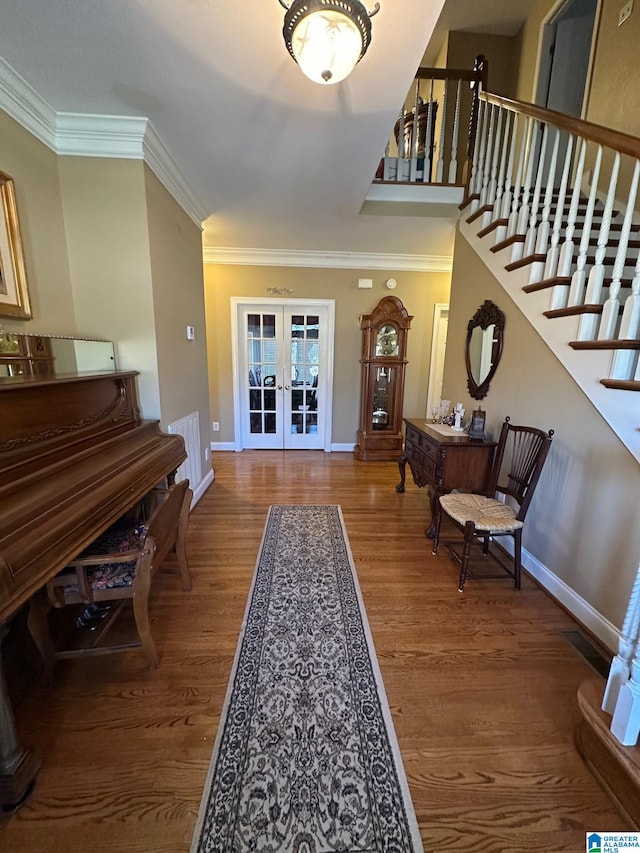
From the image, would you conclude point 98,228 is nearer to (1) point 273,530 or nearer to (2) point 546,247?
(1) point 273,530

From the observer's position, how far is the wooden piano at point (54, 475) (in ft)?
3.26

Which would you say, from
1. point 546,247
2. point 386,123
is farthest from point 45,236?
point 546,247

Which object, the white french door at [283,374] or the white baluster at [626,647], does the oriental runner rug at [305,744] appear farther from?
the white french door at [283,374]

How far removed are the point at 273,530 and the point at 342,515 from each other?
62 cm

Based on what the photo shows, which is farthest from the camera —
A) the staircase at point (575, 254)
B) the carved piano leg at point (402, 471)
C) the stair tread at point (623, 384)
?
the carved piano leg at point (402, 471)

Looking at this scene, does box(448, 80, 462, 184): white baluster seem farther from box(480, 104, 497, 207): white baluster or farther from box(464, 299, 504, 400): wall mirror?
box(464, 299, 504, 400): wall mirror

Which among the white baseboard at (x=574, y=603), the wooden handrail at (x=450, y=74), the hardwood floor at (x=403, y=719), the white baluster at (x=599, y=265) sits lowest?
the hardwood floor at (x=403, y=719)

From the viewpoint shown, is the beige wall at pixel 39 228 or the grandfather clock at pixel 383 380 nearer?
the beige wall at pixel 39 228

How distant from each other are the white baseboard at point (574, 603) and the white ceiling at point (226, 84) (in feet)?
8.98

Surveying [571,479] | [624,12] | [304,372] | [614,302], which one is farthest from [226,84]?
[624,12]

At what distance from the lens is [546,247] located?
214 cm

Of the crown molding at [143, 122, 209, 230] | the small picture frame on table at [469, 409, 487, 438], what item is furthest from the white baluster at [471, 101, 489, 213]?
the crown molding at [143, 122, 209, 230]

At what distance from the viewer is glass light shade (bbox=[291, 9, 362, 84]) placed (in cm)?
117

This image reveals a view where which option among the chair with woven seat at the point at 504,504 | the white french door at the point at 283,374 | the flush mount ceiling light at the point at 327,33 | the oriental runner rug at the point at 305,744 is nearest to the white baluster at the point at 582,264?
the chair with woven seat at the point at 504,504
